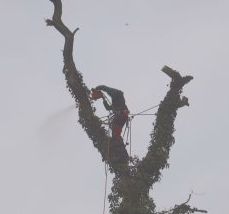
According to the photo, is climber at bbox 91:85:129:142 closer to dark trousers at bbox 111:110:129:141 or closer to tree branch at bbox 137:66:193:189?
dark trousers at bbox 111:110:129:141

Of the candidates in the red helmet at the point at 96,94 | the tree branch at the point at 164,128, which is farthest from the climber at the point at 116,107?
the tree branch at the point at 164,128

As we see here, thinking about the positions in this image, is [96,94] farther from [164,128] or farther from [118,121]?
[164,128]

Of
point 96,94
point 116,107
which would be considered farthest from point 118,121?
point 96,94

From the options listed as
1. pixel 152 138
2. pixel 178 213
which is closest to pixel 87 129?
pixel 152 138

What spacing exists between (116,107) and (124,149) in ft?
3.53

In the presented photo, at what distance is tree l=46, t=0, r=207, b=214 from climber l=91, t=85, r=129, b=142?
0.23 m

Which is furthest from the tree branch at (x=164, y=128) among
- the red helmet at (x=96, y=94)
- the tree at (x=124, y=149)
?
the red helmet at (x=96, y=94)

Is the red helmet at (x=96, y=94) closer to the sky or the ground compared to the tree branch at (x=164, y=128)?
closer to the sky

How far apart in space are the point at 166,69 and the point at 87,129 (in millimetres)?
2467

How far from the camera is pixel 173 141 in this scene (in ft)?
61.5

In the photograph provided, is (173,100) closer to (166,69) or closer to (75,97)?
(166,69)

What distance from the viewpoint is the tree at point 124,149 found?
58.6 feet

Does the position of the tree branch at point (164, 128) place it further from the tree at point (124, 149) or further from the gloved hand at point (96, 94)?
the gloved hand at point (96, 94)

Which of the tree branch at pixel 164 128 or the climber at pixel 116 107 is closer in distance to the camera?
the tree branch at pixel 164 128
